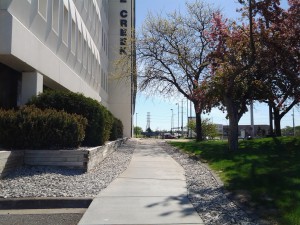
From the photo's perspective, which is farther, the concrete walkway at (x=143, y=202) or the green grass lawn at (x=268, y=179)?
the green grass lawn at (x=268, y=179)

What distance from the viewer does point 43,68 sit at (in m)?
15.9

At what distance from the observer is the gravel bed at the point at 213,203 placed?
273 inches

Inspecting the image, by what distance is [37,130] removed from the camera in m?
11.5

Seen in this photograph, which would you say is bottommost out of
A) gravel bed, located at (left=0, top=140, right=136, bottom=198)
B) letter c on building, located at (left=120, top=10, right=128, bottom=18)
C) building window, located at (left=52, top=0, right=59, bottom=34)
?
gravel bed, located at (left=0, top=140, right=136, bottom=198)

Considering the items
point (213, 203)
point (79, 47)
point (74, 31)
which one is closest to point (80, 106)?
point (213, 203)

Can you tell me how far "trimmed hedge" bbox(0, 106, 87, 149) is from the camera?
11406 mm

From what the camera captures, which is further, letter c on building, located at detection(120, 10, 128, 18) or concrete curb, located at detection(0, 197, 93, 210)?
letter c on building, located at detection(120, 10, 128, 18)

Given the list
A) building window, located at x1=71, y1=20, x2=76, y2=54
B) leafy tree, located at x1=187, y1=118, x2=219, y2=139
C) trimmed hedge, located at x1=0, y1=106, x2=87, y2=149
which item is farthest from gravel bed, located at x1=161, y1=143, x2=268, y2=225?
leafy tree, located at x1=187, y1=118, x2=219, y2=139

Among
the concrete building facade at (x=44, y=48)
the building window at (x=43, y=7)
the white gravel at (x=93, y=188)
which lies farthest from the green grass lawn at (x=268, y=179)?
the building window at (x=43, y=7)

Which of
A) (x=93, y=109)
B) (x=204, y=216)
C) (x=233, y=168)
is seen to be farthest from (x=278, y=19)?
(x=204, y=216)

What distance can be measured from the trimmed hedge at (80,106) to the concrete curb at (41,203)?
6.08 meters

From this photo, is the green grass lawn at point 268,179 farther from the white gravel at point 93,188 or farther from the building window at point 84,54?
the building window at point 84,54

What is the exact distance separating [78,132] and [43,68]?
4715 mm

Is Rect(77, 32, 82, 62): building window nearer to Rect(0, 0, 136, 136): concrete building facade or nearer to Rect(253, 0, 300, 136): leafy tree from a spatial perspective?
Rect(0, 0, 136, 136): concrete building facade
